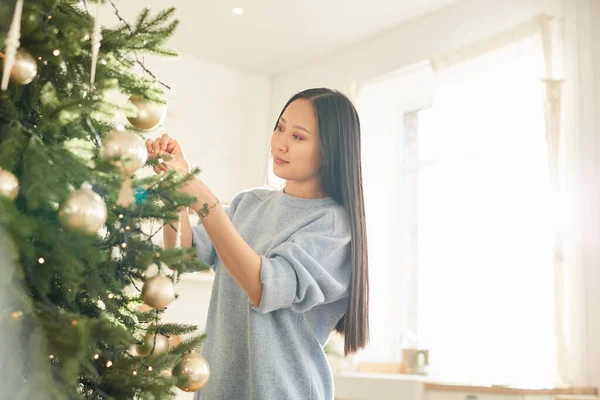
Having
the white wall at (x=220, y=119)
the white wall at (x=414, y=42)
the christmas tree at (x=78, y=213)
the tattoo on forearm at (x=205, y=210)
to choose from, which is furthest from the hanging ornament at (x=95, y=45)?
the white wall at (x=220, y=119)

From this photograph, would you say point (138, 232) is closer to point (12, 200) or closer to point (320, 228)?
point (12, 200)

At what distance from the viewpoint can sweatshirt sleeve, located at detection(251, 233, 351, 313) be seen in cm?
120

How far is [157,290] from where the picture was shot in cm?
90

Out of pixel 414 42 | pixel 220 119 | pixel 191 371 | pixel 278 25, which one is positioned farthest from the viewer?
pixel 220 119

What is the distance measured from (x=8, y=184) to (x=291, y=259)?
0.60 meters

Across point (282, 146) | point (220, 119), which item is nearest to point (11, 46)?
point (282, 146)

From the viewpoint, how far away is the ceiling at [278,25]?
4289 mm

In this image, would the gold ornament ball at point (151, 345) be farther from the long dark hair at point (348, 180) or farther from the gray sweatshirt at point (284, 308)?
the long dark hair at point (348, 180)

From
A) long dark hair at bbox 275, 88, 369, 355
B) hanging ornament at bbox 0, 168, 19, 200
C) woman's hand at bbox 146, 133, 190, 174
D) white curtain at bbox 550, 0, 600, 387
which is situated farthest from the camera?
white curtain at bbox 550, 0, 600, 387

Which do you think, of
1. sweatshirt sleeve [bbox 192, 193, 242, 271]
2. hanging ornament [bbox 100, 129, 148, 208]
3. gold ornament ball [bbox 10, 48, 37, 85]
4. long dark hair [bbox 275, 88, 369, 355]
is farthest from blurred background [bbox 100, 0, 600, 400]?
gold ornament ball [bbox 10, 48, 37, 85]

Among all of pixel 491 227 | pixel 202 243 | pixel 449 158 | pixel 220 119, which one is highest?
pixel 220 119

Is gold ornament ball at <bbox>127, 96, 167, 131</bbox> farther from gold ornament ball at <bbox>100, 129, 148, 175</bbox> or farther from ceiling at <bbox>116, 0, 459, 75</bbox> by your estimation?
ceiling at <bbox>116, 0, 459, 75</bbox>

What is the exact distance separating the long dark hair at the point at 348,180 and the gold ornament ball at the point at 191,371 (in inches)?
17.5

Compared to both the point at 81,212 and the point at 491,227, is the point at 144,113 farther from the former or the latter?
the point at 491,227
